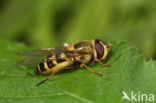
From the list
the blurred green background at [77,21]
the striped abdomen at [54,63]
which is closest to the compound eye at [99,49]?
the striped abdomen at [54,63]

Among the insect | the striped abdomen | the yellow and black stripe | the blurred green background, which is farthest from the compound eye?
the blurred green background

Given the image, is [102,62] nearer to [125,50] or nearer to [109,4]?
[125,50]

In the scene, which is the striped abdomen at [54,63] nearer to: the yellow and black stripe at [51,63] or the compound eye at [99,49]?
the yellow and black stripe at [51,63]

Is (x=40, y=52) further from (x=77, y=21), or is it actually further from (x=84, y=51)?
(x=77, y=21)

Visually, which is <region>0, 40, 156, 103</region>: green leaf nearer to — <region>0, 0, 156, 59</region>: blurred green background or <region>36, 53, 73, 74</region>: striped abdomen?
<region>36, 53, 73, 74</region>: striped abdomen

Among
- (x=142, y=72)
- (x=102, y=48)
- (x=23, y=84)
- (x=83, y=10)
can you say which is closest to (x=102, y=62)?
(x=102, y=48)

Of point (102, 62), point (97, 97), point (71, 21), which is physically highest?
point (71, 21)

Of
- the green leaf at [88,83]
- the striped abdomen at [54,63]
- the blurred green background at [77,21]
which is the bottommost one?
the green leaf at [88,83]
